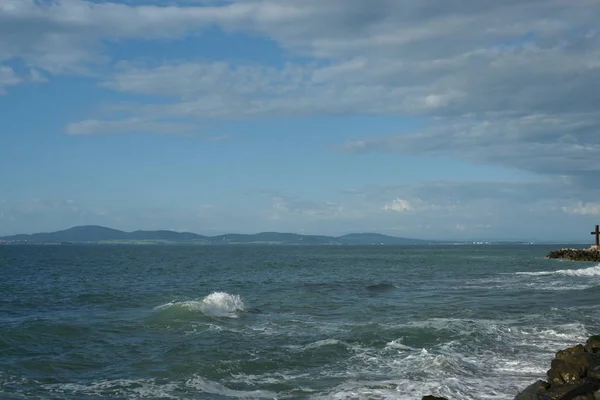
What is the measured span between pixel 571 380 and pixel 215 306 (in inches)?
860

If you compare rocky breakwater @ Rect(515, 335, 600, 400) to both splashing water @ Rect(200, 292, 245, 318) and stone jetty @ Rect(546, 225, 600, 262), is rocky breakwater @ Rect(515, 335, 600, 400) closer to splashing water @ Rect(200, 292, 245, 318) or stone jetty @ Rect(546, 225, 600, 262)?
splashing water @ Rect(200, 292, 245, 318)

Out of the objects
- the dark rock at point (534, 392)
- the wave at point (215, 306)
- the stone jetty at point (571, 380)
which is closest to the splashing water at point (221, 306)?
the wave at point (215, 306)

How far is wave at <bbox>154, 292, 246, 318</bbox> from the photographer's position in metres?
32.3

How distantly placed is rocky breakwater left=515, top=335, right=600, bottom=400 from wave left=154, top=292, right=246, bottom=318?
1850cm

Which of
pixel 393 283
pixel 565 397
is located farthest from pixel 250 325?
pixel 393 283

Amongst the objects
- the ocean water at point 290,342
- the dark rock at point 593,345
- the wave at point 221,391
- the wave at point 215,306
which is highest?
the dark rock at point 593,345

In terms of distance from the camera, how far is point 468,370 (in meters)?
19.2

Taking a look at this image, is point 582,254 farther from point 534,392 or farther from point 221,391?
point 221,391

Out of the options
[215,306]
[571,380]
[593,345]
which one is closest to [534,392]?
[571,380]

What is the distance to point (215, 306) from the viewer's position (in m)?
33.8

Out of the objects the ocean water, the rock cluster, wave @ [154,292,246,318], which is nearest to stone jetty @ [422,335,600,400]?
the ocean water

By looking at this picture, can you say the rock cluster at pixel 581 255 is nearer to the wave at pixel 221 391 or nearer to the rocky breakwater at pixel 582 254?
the rocky breakwater at pixel 582 254

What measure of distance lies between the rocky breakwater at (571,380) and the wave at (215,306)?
18505 millimetres

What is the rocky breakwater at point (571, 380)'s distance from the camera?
1359 centimetres
